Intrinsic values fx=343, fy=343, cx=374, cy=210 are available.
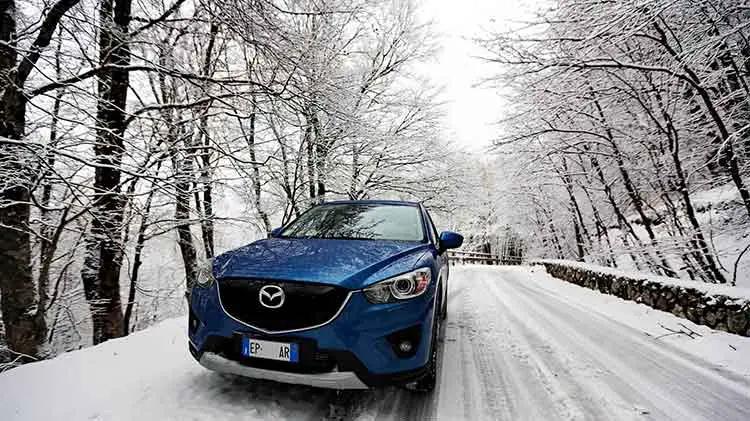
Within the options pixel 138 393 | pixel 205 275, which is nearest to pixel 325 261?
pixel 205 275

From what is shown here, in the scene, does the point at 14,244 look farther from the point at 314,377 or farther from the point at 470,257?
the point at 470,257

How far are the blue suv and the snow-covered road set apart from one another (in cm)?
28

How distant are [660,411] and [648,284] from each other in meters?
4.47

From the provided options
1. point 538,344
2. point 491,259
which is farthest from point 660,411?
point 491,259

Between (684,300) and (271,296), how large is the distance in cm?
577

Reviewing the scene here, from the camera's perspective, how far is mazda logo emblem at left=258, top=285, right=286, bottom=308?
6.67ft

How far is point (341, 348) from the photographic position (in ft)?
6.30

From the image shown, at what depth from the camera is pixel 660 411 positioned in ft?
7.77

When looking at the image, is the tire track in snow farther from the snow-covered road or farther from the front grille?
the front grille

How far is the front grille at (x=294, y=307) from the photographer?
1987 mm

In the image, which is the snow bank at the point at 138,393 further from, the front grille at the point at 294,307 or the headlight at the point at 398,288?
the headlight at the point at 398,288

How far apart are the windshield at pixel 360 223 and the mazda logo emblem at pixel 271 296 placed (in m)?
1.06

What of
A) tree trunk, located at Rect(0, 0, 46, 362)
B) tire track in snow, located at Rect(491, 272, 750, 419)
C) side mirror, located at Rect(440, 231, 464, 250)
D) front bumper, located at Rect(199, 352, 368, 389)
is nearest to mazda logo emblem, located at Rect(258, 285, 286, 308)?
front bumper, located at Rect(199, 352, 368, 389)

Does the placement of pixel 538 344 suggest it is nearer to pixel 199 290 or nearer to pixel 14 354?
pixel 199 290
